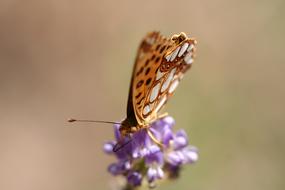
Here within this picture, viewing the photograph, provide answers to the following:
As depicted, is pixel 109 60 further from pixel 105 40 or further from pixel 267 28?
pixel 267 28

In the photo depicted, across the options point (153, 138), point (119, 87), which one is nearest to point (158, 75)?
point (153, 138)

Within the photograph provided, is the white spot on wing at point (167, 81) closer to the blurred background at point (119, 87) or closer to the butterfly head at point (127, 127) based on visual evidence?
the butterfly head at point (127, 127)

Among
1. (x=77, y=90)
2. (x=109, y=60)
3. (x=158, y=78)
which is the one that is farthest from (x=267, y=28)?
(x=158, y=78)

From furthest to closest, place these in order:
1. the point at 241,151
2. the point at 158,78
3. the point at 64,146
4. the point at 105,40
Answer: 1. the point at 105,40
2. the point at 64,146
3. the point at 241,151
4. the point at 158,78

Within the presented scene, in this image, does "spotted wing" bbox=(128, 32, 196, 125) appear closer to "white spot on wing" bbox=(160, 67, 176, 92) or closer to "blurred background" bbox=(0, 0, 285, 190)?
"white spot on wing" bbox=(160, 67, 176, 92)

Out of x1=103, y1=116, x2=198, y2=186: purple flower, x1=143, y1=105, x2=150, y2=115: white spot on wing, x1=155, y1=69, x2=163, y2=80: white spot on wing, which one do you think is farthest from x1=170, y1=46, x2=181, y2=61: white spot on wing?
x1=103, y1=116, x2=198, y2=186: purple flower

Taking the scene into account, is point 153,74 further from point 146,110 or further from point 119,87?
point 119,87
